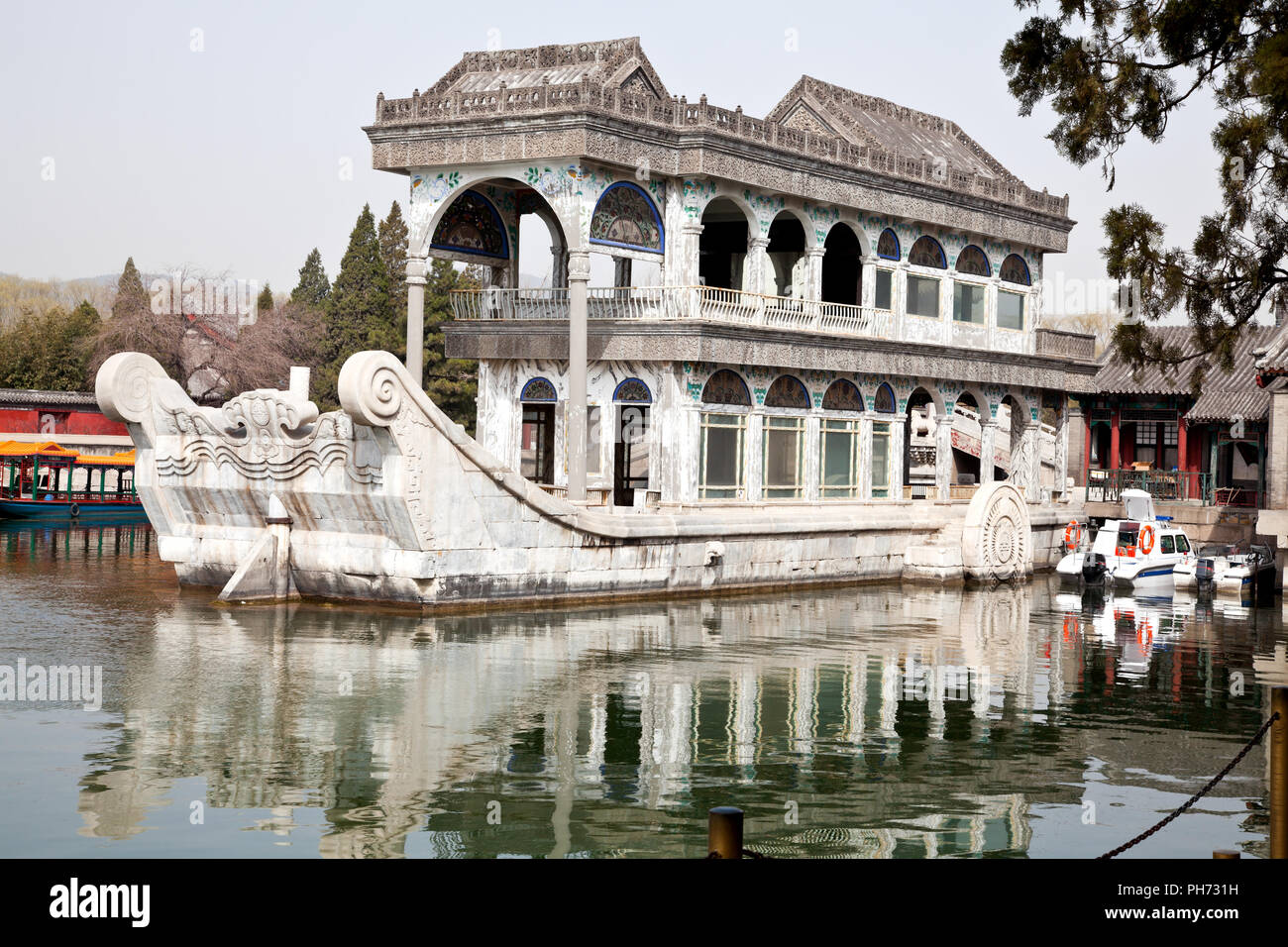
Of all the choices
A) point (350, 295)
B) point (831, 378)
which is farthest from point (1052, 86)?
point (350, 295)

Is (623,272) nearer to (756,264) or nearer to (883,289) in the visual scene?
(756,264)

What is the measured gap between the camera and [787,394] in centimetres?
3150

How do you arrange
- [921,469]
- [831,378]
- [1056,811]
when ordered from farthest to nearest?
Answer: [921,469]
[831,378]
[1056,811]

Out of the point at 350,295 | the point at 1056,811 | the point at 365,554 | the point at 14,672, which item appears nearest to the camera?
the point at 1056,811

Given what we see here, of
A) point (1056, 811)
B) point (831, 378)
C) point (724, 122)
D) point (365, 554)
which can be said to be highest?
point (724, 122)

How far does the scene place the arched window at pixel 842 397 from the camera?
107ft

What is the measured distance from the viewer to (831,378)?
32500 mm

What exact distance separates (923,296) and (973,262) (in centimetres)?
221

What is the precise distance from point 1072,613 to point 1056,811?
16287 millimetres

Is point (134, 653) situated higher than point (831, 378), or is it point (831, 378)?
point (831, 378)

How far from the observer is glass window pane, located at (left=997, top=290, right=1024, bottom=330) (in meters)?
37.3

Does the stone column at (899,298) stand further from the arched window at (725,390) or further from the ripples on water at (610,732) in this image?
the ripples on water at (610,732)

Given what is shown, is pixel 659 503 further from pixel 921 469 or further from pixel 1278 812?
pixel 921 469

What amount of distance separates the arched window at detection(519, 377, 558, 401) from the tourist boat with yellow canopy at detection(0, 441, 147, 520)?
1755cm
